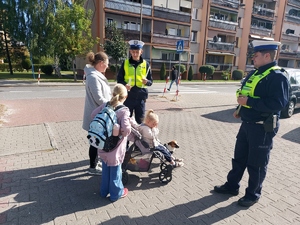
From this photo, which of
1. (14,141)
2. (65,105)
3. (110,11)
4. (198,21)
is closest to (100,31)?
(110,11)

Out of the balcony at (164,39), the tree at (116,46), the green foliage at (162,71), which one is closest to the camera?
the tree at (116,46)

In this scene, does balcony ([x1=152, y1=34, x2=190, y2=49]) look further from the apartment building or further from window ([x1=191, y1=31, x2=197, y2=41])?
window ([x1=191, y1=31, x2=197, y2=41])

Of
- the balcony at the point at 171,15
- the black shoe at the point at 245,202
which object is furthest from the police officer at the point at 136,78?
the balcony at the point at 171,15

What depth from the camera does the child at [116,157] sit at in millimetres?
2824

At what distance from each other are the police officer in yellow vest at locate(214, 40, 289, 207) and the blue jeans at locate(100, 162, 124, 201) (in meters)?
1.68

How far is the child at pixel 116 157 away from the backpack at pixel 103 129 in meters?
0.11

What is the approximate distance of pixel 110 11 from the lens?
23484mm

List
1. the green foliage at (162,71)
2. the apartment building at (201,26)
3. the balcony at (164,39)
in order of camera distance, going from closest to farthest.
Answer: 1. the apartment building at (201,26)
2. the balcony at (164,39)
3. the green foliage at (162,71)

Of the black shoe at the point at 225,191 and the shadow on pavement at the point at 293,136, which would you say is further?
the shadow on pavement at the point at 293,136

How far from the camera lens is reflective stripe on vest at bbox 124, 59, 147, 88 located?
14.1 feet

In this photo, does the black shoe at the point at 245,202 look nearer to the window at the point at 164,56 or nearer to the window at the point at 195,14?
the window at the point at 164,56

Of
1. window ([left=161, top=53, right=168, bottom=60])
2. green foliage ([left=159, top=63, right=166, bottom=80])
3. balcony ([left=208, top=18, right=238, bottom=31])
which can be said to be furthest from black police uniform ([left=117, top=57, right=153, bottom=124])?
balcony ([left=208, top=18, right=238, bottom=31])

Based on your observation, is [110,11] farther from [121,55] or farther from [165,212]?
[165,212]

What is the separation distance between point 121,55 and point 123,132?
20132mm
